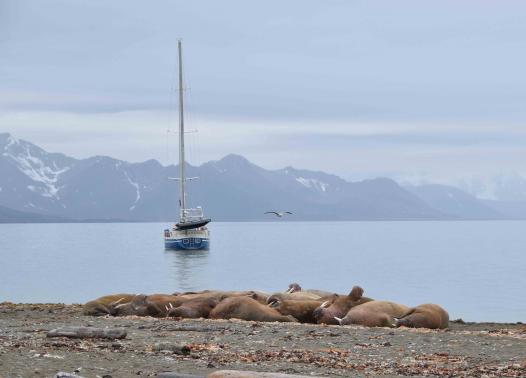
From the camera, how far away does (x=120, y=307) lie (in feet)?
92.3

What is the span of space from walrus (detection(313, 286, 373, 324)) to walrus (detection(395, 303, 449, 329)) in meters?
1.58

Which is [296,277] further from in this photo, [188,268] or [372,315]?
[372,315]

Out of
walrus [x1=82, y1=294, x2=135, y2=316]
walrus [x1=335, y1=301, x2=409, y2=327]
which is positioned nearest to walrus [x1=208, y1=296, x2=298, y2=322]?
walrus [x1=335, y1=301, x2=409, y2=327]

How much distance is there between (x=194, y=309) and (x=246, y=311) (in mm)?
1717

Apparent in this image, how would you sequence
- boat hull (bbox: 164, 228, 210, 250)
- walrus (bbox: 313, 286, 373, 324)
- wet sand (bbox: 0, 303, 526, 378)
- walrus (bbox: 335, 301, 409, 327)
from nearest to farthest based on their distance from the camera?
wet sand (bbox: 0, 303, 526, 378) → walrus (bbox: 335, 301, 409, 327) → walrus (bbox: 313, 286, 373, 324) → boat hull (bbox: 164, 228, 210, 250)

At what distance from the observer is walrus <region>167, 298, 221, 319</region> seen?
87.9ft

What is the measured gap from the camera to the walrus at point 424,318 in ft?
81.7

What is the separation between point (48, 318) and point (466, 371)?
14138mm

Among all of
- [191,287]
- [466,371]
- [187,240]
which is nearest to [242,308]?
[466,371]

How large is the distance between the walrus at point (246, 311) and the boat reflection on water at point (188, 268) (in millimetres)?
42181

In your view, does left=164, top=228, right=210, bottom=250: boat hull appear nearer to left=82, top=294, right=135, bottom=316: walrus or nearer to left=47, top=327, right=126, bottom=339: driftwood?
left=82, top=294, right=135, bottom=316: walrus

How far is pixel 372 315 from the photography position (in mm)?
25359

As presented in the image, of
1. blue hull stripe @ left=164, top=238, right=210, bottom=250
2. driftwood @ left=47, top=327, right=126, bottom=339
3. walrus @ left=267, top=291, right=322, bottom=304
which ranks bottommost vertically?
blue hull stripe @ left=164, top=238, right=210, bottom=250

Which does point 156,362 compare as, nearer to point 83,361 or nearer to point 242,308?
point 83,361
